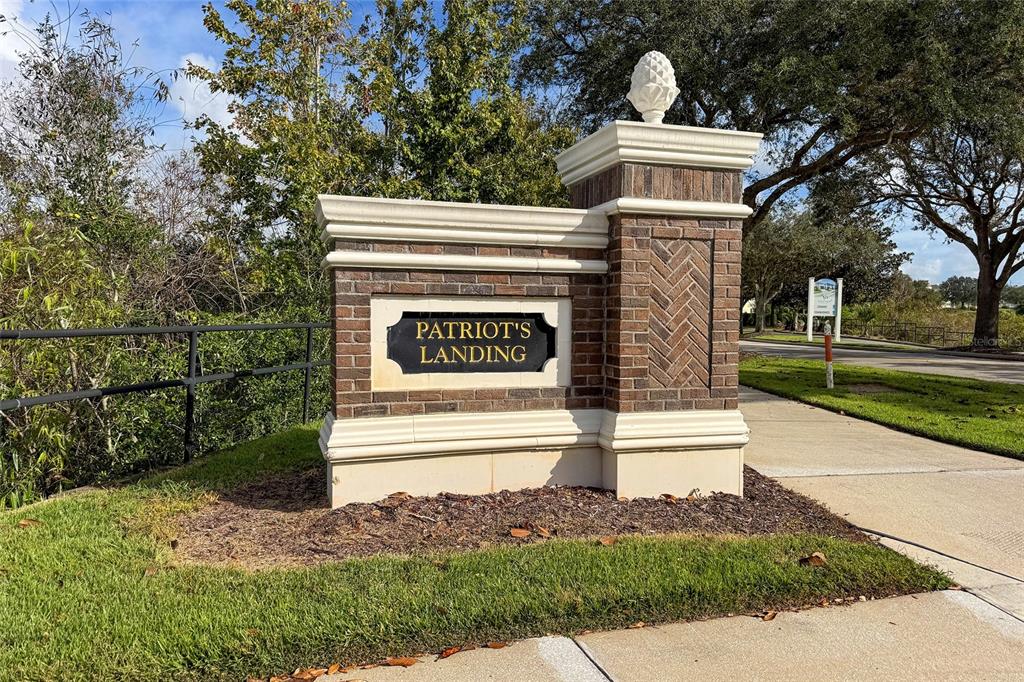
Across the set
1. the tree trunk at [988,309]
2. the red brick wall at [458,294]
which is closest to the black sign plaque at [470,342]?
the red brick wall at [458,294]

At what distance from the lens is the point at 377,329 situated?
14.6 feet

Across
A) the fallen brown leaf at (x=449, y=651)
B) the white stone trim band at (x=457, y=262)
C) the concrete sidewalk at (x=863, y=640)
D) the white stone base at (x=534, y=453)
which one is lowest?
the concrete sidewalk at (x=863, y=640)

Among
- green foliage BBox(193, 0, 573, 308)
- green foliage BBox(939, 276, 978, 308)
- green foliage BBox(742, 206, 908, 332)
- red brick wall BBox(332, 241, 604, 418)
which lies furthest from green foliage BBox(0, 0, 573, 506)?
green foliage BBox(939, 276, 978, 308)

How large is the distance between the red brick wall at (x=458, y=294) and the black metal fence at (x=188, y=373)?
178cm

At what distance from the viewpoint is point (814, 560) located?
3594mm

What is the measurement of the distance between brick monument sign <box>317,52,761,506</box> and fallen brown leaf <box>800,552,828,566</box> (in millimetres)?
1191

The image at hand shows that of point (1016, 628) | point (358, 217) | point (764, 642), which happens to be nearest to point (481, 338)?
point (358, 217)

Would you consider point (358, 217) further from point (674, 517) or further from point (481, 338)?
point (674, 517)

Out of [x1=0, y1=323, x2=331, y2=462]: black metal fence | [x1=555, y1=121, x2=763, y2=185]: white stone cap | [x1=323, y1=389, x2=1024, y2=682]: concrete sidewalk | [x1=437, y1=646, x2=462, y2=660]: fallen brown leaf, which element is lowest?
[x1=323, y1=389, x2=1024, y2=682]: concrete sidewalk

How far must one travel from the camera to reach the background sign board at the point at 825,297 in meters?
15.2

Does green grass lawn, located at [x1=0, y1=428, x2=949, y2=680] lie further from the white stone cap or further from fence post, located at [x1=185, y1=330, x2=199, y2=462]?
the white stone cap

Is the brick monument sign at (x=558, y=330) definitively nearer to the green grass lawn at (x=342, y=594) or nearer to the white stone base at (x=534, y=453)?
the white stone base at (x=534, y=453)

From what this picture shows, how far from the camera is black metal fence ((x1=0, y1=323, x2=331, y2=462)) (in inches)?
→ 171

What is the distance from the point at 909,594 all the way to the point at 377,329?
10.8 ft
